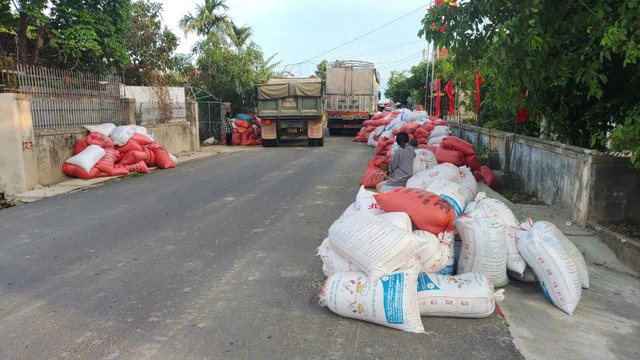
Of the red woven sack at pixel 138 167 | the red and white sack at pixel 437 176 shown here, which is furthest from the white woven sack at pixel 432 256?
the red woven sack at pixel 138 167

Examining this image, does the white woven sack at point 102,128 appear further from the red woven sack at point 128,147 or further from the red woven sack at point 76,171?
the red woven sack at point 76,171

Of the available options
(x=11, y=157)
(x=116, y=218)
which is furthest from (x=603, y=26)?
(x=11, y=157)

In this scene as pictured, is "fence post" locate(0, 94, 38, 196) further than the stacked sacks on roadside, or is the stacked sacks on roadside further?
"fence post" locate(0, 94, 38, 196)

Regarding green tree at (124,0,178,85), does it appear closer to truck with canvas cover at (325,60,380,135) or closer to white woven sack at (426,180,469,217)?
truck with canvas cover at (325,60,380,135)

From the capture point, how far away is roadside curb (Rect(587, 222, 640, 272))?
4484mm

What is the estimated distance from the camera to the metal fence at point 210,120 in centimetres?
2053

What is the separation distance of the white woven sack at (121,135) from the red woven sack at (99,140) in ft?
0.46

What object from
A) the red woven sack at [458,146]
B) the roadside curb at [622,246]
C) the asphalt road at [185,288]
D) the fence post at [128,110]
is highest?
the fence post at [128,110]

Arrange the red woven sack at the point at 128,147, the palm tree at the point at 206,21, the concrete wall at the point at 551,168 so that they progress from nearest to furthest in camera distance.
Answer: the concrete wall at the point at 551,168
the red woven sack at the point at 128,147
the palm tree at the point at 206,21

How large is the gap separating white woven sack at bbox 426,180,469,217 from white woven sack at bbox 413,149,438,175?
2.96 metres

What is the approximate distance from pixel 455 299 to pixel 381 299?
1.83ft

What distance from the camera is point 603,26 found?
4324mm

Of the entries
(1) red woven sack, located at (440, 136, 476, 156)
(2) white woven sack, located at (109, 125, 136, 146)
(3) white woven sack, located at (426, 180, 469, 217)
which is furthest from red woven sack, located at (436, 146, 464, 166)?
(2) white woven sack, located at (109, 125, 136, 146)

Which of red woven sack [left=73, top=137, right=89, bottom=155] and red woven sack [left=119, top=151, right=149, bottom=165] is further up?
red woven sack [left=73, top=137, right=89, bottom=155]
